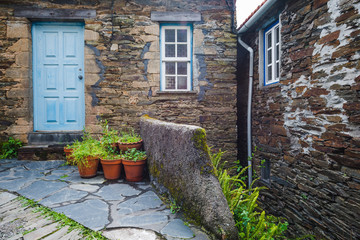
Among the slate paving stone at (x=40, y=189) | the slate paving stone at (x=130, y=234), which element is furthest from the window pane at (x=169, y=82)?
the slate paving stone at (x=130, y=234)

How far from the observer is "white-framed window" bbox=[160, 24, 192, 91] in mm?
5332

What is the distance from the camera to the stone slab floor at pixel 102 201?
6.91ft

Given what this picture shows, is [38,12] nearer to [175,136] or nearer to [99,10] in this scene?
[99,10]

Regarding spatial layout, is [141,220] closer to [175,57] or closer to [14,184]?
[14,184]

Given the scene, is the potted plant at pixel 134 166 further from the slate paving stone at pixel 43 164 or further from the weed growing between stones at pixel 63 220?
the slate paving stone at pixel 43 164

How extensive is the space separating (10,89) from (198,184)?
4.92m

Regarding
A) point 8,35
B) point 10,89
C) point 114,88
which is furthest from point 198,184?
point 8,35

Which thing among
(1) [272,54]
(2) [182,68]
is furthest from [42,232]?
(1) [272,54]

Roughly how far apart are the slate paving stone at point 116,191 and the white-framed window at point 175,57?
2725 millimetres

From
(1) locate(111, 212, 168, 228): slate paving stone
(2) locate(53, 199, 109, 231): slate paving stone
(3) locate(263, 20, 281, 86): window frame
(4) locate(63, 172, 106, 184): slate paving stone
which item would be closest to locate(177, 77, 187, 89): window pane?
(3) locate(263, 20, 281, 86): window frame

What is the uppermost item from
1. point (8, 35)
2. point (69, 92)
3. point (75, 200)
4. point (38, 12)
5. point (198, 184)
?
point (38, 12)

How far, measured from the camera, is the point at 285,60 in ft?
14.2

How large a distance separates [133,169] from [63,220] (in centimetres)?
135

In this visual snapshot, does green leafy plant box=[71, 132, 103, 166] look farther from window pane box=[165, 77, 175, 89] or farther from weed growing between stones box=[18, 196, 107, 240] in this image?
window pane box=[165, 77, 175, 89]
